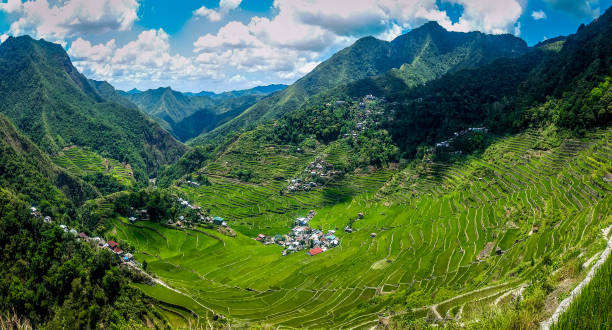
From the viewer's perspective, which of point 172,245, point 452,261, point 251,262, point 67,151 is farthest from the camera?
point 67,151

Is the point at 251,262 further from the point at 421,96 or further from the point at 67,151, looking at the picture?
the point at 67,151

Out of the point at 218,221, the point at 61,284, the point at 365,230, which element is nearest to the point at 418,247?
the point at 365,230

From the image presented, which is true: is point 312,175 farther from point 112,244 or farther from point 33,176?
point 33,176

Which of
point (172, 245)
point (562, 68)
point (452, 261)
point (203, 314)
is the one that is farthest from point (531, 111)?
point (172, 245)

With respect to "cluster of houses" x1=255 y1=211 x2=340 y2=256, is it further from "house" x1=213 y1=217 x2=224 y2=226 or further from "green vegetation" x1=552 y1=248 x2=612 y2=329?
"green vegetation" x1=552 y1=248 x2=612 y2=329

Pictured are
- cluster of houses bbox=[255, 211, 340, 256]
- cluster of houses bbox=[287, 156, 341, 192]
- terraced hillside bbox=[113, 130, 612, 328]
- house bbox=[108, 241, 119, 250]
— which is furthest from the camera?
cluster of houses bbox=[287, 156, 341, 192]

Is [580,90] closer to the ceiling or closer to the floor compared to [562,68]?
closer to the floor

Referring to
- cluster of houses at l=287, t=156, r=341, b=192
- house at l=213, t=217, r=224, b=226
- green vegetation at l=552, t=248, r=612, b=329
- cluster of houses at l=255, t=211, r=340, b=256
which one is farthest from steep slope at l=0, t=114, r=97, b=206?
green vegetation at l=552, t=248, r=612, b=329
